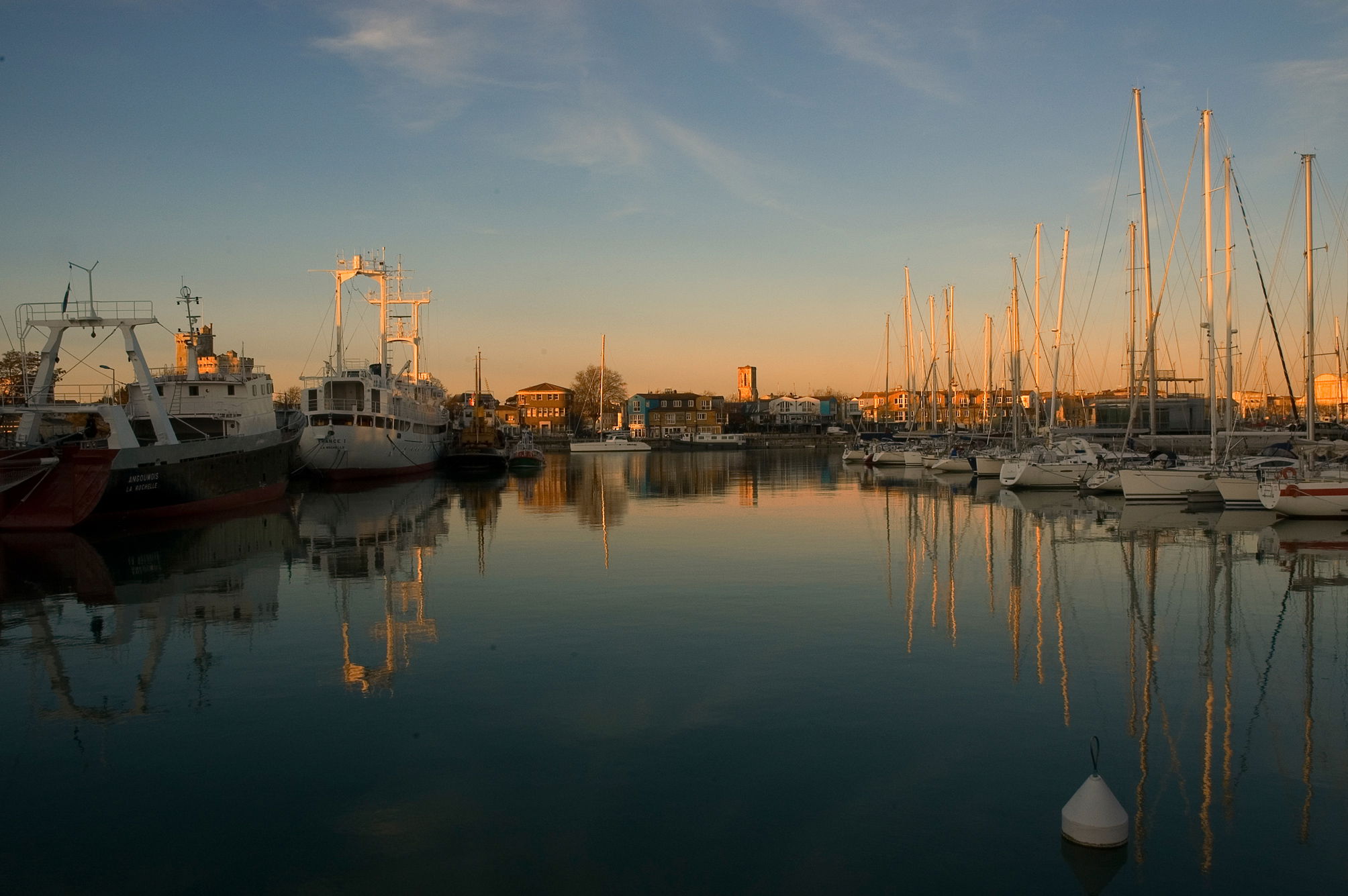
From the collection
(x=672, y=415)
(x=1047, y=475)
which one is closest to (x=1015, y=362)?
(x=1047, y=475)

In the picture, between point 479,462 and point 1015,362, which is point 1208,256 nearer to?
point 1015,362

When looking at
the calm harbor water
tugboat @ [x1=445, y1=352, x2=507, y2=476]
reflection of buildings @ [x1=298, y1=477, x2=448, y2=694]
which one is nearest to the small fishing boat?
tugboat @ [x1=445, y1=352, x2=507, y2=476]

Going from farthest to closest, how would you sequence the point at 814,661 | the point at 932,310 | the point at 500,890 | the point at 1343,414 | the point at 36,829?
the point at 932,310
the point at 1343,414
the point at 814,661
the point at 36,829
the point at 500,890

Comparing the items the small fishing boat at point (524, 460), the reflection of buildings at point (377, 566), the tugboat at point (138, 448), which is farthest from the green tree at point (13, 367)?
the small fishing boat at point (524, 460)

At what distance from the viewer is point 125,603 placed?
1653 centimetres

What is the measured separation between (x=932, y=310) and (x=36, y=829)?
7585cm

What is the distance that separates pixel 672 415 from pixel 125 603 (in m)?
147

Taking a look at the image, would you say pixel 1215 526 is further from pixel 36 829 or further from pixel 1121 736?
pixel 36 829

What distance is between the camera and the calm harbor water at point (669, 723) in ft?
22.4

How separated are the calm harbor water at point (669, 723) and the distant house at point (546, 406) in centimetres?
14284


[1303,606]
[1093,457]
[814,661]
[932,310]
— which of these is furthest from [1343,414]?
[814,661]

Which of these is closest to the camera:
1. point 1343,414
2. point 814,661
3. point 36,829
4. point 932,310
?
point 36,829

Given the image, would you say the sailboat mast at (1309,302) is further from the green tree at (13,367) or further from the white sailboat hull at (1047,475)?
the green tree at (13,367)

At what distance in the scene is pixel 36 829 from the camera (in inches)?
290
